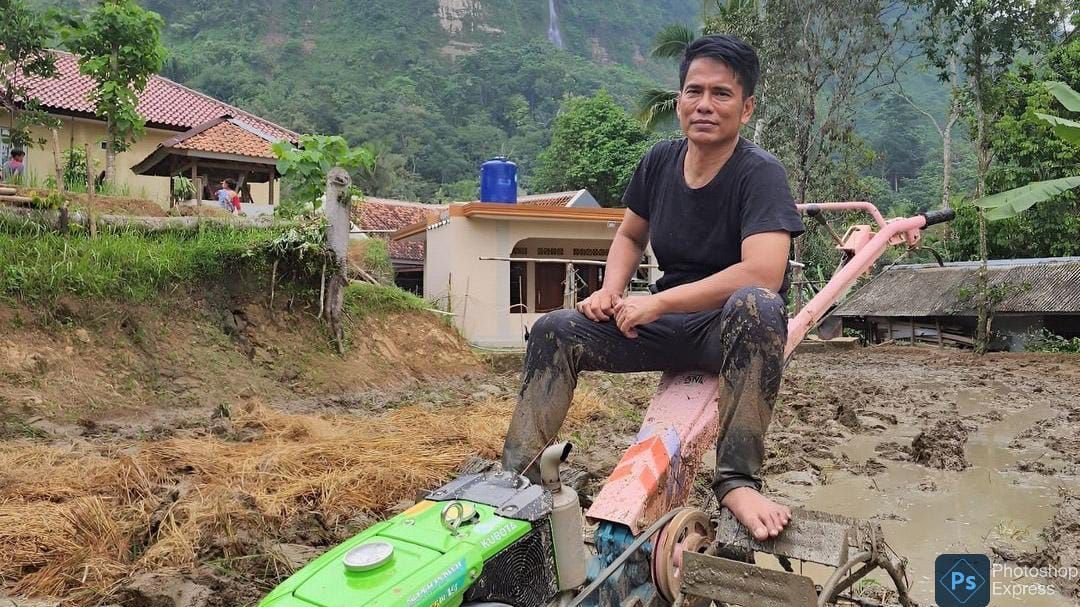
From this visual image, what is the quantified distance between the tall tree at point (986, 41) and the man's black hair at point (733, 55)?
17549 mm

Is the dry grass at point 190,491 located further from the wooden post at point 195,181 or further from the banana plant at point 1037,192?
the wooden post at point 195,181

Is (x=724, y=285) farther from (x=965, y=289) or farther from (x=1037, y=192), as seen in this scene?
(x=965, y=289)

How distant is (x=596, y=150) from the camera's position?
30984mm

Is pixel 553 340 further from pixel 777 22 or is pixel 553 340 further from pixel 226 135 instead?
pixel 777 22

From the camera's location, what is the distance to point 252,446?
15.9 feet

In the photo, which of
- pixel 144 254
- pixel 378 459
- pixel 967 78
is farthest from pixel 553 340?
pixel 967 78

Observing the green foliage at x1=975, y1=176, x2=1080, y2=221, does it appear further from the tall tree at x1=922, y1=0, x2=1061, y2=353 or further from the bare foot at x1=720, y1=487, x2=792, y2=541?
the tall tree at x1=922, y1=0, x2=1061, y2=353

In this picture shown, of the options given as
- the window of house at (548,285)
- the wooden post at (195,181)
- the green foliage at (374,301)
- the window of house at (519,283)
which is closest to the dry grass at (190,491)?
the green foliage at (374,301)

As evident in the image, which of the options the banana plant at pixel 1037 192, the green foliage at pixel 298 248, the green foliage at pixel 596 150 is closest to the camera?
the banana plant at pixel 1037 192

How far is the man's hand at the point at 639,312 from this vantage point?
225cm

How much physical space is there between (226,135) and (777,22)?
14708 millimetres

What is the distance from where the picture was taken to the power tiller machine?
1.44 meters

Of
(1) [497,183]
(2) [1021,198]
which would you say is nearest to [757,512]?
(2) [1021,198]

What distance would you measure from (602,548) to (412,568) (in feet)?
2.42
